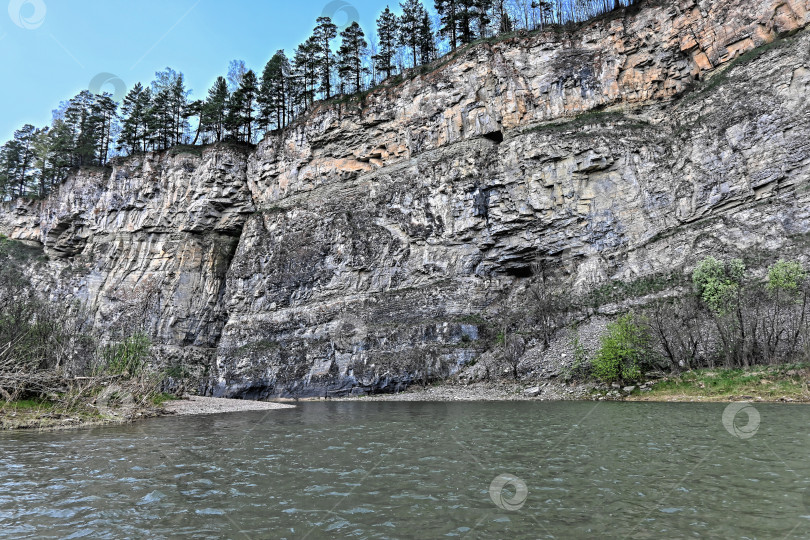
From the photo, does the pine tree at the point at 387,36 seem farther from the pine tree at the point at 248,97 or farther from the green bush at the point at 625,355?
the green bush at the point at 625,355

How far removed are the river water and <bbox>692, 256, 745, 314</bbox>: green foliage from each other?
14661mm

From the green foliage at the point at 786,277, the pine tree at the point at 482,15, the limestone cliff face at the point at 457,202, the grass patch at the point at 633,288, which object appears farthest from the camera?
the pine tree at the point at 482,15

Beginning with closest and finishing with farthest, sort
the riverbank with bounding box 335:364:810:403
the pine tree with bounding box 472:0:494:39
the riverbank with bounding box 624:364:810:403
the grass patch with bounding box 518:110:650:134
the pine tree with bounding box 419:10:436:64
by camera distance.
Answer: the riverbank with bounding box 624:364:810:403, the riverbank with bounding box 335:364:810:403, the grass patch with bounding box 518:110:650:134, the pine tree with bounding box 472:0:494:39, the pine tree with bounding box 419:10:436:64

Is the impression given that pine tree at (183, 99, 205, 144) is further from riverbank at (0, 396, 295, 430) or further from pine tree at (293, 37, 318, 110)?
riverbank at (0, 396, 295, 430)

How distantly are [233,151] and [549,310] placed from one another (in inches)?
2019

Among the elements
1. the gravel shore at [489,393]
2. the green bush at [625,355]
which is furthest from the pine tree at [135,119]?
the green bush at [625,355]

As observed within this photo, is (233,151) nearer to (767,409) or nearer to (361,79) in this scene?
(361,79)

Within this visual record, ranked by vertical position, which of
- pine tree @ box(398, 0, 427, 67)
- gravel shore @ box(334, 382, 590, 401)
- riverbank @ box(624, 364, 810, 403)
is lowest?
gravel shore @ box(334, 382, 590, 401)

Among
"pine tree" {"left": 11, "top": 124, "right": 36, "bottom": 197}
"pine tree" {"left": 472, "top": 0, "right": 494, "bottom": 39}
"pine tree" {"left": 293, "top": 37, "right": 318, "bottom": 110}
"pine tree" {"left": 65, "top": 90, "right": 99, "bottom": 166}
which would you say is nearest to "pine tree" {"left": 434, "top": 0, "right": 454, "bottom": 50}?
"pine tree" {"left": 472, "top": 0, "right": 494, "bottom": 39}

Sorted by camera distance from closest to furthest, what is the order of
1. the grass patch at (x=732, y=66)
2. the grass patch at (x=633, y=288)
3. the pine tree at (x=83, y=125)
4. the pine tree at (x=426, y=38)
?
the grass patch at (x=633, y=288) → the grass patch at (x=732, y=66) → the pine tree at (x=426, y=38) → the pine tree at (x=83, y=125)

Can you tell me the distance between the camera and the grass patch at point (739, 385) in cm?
2350

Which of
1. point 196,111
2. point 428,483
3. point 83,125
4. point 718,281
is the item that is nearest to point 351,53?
point 196,111

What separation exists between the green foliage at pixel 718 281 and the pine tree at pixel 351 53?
5360 centimetres

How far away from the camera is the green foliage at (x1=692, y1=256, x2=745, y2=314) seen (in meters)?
30.2
